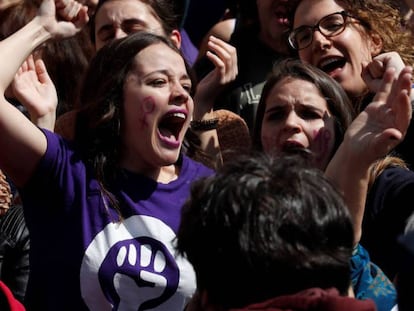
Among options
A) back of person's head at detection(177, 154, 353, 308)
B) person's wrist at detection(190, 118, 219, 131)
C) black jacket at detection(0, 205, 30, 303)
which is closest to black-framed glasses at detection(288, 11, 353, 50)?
person's wrist at detection(190, 118, 219, 131)

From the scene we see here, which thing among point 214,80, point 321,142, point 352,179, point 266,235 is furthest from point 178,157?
point 266,235

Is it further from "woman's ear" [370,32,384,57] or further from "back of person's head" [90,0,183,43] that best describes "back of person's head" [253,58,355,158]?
"back of person's head" [90,0,183,43]

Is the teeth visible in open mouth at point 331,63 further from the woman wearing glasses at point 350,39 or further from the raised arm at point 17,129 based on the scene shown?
the raised arm at point 17,129

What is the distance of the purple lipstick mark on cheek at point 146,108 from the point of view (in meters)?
3.11

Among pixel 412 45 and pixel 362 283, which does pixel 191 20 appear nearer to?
pixel 412 45

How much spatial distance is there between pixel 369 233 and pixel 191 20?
2.15 metres

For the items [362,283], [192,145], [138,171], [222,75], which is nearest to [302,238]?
[362,283]

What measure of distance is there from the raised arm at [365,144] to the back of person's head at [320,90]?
49cm

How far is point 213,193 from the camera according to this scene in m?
1.87

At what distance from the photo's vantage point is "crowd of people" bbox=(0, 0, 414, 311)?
218cm

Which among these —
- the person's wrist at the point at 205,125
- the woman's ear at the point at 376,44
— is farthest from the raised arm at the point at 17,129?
the woman's ear at the point at 376,44

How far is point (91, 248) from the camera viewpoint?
9.32 feet

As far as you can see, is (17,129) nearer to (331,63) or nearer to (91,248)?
(91,248)

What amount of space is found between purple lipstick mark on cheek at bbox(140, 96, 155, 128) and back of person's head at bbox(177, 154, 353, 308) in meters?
1.23
